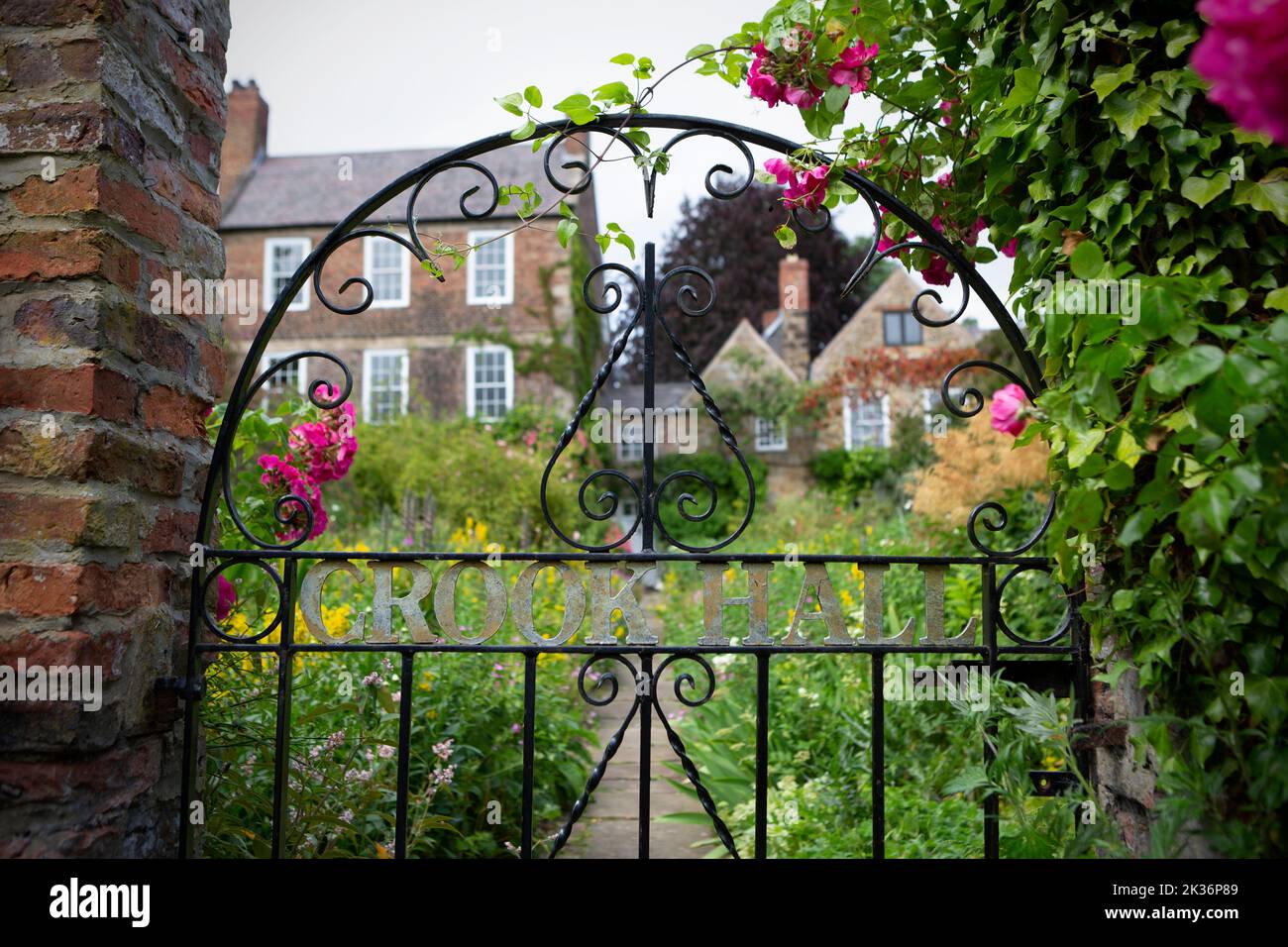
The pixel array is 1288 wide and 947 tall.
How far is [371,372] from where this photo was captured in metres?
18.4

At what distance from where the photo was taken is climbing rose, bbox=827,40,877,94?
2.05 m

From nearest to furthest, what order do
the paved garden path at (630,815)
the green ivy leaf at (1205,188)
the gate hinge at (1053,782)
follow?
the green ivy leaf at (1205,188) < the gate hinge at (1053,782) < the paved garden path at (630,815)

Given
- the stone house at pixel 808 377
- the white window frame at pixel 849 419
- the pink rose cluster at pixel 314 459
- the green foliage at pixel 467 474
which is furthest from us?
the stone house at pixel 808 377

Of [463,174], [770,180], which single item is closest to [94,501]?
[770,180]

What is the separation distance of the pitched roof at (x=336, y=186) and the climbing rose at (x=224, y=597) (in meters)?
15.8

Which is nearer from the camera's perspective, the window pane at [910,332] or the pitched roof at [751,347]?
the window pane at [910,332]

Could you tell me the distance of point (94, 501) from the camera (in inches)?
68.5

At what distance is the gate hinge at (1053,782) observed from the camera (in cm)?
192

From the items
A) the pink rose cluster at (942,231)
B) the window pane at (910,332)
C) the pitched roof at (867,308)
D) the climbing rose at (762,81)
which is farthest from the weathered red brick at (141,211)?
A: the window pane at (910,332)

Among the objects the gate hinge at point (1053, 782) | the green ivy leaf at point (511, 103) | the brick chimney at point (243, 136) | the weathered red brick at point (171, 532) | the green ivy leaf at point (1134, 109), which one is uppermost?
the brick chimney at point (243, 136)

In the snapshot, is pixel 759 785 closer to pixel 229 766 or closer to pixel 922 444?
pixel 229 766

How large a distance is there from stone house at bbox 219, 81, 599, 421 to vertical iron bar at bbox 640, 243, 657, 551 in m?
15.3

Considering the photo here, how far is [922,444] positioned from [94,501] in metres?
14.7

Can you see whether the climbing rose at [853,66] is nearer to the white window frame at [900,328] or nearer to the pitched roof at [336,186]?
the pitched roof at [336,186]
